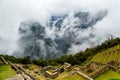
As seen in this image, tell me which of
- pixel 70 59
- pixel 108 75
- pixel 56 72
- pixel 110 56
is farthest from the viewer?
pixel 70 59

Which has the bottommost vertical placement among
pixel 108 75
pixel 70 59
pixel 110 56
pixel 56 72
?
pixel 108 75

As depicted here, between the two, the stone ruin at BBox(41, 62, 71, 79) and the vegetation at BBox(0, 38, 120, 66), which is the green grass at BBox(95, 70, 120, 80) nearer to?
the stone ruin at BBox(41, 62, 71, 79)

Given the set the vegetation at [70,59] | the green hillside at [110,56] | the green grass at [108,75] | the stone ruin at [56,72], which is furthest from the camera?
the vegetation at [70,59]

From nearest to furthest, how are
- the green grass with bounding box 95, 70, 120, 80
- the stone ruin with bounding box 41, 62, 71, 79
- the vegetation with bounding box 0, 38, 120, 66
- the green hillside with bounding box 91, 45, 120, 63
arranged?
1. the green grass with bounding box 95, 70, 120, 80
2. the green hillside with bounding box 91, 45, 120, 63
3. the stone ruin with bounding box 41, 62, 71, 79
4. the vegetation with bounding box 0, 38, 120, 66

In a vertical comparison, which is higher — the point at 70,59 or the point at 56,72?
the point at 70,59

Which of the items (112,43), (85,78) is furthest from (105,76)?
(112,43)

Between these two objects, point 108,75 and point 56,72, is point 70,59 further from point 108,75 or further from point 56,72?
point 108,75

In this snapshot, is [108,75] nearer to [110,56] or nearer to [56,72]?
[110,56]

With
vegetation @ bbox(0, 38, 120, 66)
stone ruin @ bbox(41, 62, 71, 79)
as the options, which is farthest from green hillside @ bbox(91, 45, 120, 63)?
vegetation @ bbox(0, 38, 120, 66)

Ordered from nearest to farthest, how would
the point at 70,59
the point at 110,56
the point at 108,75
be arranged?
the point at 108,75 < the point at 110,56 < the point at 70,59

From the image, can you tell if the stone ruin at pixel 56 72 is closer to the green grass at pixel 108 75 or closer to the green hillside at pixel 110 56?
the green hillside at pixel 110 56

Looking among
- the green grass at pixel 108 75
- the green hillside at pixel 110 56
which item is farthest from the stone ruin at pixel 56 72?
the green grass at pixel 108 75

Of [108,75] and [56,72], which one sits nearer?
[108,75]

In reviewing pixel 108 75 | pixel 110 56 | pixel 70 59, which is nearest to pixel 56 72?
pixel 110 56
